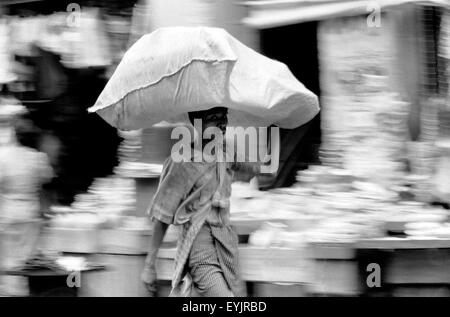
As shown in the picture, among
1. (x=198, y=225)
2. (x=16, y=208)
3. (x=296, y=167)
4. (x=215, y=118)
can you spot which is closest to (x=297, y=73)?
(x=296, y=167)

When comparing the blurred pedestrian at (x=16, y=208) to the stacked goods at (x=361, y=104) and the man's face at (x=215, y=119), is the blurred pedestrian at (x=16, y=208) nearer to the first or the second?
the stacked goods at (x=361, y=104)

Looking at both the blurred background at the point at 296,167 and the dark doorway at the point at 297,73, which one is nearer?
the blurred background at the point at 296,167

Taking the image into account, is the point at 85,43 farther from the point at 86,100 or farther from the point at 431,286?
the point at 431,286

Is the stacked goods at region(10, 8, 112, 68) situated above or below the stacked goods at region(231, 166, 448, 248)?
above

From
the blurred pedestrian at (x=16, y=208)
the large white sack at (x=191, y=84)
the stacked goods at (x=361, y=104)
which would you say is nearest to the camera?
the large white sack at (x=191, y=84)

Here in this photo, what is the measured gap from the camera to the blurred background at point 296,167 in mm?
6172

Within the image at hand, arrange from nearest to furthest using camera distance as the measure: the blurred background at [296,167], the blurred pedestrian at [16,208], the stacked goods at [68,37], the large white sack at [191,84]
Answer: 1. the large white sack at [191,84]
2. the blurred background at [296,167]
3. the blurred pedestrian at [16,208]
4. the stacked goods at [68,37]

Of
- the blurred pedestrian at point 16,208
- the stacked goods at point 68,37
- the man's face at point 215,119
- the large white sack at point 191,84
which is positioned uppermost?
the stacked goods at point 68,37

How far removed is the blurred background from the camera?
617 centimetres

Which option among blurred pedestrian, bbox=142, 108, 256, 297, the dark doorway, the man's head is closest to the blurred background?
the dark doorway

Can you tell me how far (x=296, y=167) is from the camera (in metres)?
7.07

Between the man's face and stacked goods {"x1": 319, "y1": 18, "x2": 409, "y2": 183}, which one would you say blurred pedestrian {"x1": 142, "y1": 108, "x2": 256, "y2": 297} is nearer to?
the man's face

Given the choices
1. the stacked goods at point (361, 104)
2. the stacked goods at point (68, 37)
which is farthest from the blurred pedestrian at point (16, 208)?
the stacked goods at point (361, 104)

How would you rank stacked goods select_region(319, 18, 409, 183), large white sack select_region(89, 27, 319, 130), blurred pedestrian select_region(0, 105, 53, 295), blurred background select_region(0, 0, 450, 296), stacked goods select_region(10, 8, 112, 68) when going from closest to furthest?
large white sack select_region(89, 27, 319, 130) → blurred background select_region(0, 0, 450, 296) → stacked goods select_region(319, 18, 409, 183) → blurred pedestrian select_region(0, 105, 53, 295) → stacked goods select_region(10, 8, 112, 68)
